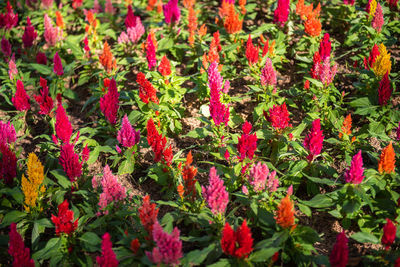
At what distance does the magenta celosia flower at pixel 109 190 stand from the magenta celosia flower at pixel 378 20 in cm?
401

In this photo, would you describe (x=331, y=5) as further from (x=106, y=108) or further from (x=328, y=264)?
(x=328, y=264)

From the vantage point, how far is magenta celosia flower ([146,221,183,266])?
111 inches

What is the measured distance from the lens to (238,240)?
2930 millimetres

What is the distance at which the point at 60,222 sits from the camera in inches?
133

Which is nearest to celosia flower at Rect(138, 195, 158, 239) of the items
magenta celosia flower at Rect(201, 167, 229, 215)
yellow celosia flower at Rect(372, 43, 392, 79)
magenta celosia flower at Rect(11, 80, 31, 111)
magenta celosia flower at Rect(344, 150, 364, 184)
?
magenta celosia flower at Rect(201, 167, 229, 215)

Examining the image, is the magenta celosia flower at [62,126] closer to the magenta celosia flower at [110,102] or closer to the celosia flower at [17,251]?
the magenta celosia flower at [110,102]

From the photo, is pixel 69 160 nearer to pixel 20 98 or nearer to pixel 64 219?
pixel 64 219

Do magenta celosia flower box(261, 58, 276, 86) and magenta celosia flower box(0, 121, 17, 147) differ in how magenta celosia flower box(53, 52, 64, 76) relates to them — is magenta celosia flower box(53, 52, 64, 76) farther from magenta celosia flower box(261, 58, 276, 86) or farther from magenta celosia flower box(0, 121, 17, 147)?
magenta celosia flower box(261, 58, 276, 86)

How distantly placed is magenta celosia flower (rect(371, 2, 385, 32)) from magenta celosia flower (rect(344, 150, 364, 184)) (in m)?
2.70

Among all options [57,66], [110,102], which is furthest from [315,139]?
[57,66]

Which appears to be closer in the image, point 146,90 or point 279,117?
point 279,117

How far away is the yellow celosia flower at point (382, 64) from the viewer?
4.36 m

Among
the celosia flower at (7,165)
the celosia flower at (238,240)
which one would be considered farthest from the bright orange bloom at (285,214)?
the celosia flower at (7,165)

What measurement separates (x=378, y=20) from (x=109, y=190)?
413cm
